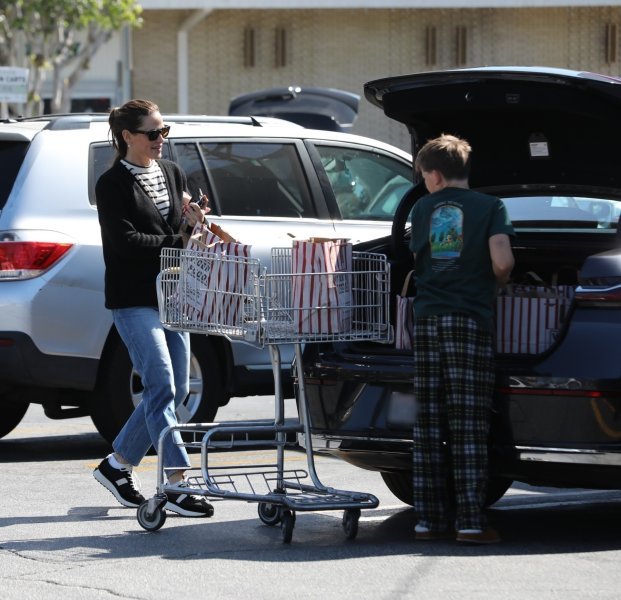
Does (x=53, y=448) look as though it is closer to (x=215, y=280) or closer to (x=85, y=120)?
(x=85, y=120)

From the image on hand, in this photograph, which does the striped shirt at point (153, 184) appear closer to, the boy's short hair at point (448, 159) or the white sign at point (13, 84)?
the boy's short hair at point (448, 159)

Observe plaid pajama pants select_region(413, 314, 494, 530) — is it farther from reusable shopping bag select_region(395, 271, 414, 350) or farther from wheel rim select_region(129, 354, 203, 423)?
wheel rim select_region(129, 354, 203, 423)

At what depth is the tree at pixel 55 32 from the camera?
73.5ft

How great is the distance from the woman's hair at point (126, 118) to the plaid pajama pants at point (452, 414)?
1.59m

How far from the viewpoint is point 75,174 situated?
28.4ft

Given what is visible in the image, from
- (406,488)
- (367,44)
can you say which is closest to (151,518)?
(406,488)

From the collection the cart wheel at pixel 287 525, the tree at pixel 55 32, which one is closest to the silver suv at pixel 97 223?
the cart wheel at pixel 287 525

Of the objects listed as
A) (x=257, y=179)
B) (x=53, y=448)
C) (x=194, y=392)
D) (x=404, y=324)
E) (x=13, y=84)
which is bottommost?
(x=53, y=448)

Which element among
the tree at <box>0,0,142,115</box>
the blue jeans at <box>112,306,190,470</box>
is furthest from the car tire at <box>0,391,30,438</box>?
the tree at <box>0,0,142,115</box>

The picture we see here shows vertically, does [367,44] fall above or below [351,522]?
above

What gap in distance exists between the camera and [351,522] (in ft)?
21.0

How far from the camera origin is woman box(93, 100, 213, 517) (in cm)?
684

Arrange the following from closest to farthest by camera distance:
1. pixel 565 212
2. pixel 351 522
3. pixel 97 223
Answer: pixel 351 522 → pixel 565 212 → pixel 97 223

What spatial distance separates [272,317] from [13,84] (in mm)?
13137
